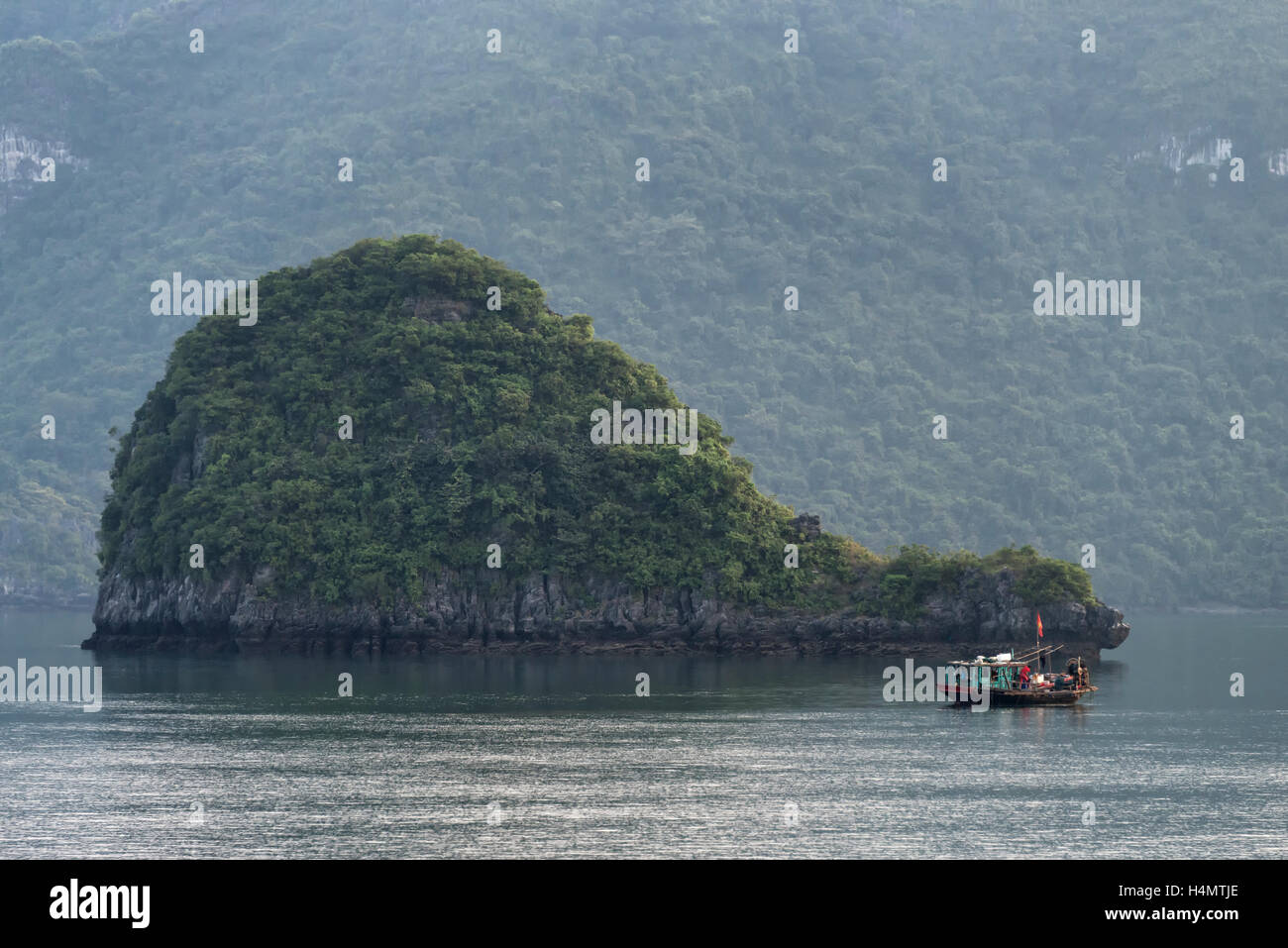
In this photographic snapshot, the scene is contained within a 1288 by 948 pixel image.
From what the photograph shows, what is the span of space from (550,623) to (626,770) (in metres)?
51.7

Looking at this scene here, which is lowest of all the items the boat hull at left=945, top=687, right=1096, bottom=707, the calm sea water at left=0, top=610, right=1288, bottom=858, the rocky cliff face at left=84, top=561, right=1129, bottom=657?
the calm sea water at left=0, top=610, right=1288, bottom=858

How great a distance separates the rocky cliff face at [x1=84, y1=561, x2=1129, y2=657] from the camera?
106m

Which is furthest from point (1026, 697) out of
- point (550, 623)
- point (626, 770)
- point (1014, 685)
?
point (550, 623)

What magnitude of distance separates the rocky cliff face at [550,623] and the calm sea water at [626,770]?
14854 millimetres

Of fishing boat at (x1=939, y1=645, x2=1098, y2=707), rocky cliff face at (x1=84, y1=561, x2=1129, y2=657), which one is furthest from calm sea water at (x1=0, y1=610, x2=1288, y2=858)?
rocky cliff face at (x1=84, y1=561, x2=1129, y2=657)

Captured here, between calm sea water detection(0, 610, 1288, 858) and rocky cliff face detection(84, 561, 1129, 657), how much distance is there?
585 inches

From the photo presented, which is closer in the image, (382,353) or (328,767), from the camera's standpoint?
(328,767)

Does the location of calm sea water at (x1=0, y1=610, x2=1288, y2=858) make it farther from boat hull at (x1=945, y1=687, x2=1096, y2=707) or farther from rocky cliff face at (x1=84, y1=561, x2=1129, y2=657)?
rocky cliff face at (x1=84, y1=561, x2=1129, y2=657)

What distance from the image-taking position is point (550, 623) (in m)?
109
